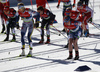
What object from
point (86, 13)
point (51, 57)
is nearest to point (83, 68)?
point (51, 57)

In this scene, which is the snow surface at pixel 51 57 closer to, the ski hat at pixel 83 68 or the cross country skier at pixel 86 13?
the ski hat at pixel 83 68

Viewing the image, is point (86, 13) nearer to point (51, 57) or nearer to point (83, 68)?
point (51, 57)

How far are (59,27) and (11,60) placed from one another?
543 cm

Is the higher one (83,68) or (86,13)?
(86,13)

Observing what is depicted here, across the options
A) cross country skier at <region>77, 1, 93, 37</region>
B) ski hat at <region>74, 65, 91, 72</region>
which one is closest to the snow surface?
ski hat at <region>74, 65, 91, 72</region>

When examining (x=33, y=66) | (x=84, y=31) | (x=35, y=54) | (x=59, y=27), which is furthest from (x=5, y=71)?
(x=59, y=27)

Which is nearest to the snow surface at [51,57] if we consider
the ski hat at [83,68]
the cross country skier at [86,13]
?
the ski hat at [83,68]

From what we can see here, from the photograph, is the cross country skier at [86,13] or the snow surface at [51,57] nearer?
the snow surface at [51,57]

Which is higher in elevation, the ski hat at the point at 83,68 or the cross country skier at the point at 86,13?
the cross country skier at the point at 86,13

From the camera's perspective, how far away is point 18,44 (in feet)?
36.9

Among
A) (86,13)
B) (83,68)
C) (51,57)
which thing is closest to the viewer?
(83,68)

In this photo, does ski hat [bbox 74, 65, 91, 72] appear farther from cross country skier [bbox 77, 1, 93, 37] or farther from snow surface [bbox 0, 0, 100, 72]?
cross country skier [bbox 77, 1, 93, 37]

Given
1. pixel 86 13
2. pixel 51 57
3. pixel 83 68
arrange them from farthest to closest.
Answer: pixel 86 13
pixel 51 57
pixel 83 68

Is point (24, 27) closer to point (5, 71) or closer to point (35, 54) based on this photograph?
point (35, 54)
